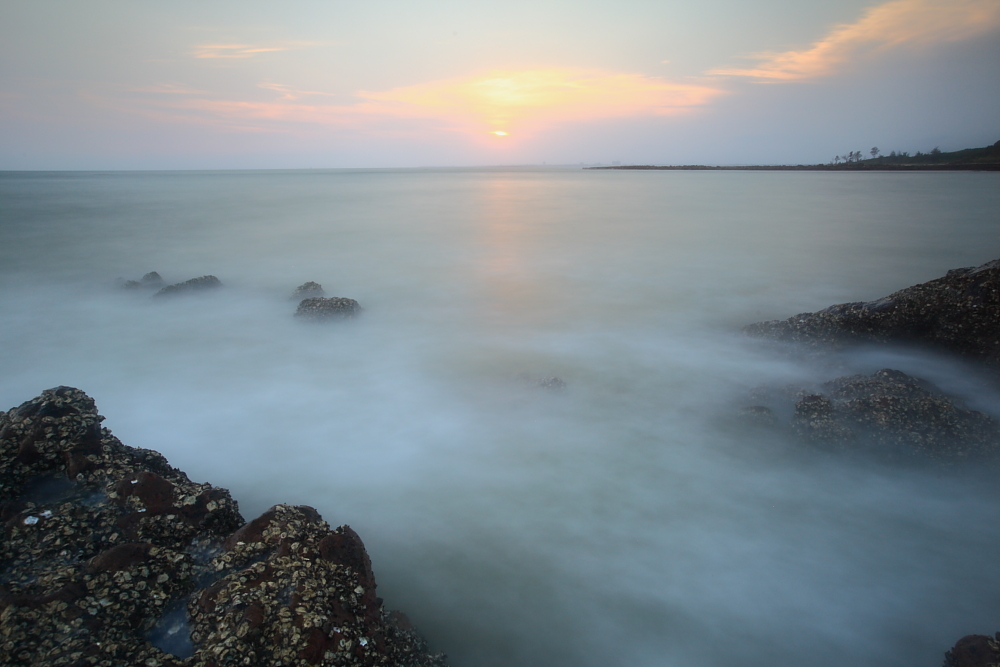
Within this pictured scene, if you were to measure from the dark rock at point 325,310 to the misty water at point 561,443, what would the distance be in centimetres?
32

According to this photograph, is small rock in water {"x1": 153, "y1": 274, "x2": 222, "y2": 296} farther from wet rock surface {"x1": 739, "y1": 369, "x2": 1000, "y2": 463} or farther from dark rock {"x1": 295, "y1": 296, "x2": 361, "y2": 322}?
wet rock surface {"x1": 739, "y1": 369, "x2": 1000, "y2": 463}

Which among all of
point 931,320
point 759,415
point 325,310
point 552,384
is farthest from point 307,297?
point 931,320

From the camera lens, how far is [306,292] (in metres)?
10.8

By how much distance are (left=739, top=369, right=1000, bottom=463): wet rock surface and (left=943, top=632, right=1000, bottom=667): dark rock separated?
235 cm

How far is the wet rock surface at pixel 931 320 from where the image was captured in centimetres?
587

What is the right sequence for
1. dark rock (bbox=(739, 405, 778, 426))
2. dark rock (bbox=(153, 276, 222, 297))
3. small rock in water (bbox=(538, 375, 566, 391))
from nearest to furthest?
dark rock (bbox=(739, 405, 778, 426))
small rock in water (bbox=(538, 375, 566, 391))
dark rock (bbox=(153, 276, 222, 297))

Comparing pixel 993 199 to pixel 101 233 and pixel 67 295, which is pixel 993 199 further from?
pixel 101 233

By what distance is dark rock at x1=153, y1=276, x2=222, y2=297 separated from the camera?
407 inches

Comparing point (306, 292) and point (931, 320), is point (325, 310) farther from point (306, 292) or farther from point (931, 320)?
point (931, 320)

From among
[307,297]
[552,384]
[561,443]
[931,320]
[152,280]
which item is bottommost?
[561,443]

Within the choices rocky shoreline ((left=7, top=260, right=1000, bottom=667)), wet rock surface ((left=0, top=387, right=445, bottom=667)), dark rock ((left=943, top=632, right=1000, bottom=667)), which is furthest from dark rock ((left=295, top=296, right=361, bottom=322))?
dark rock ((left=943, top=632, right=1000, bottom=667))

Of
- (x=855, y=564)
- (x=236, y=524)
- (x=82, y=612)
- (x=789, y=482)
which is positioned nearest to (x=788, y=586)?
(x=855, y=564)

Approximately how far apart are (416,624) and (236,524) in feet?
4.48

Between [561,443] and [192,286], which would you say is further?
[192,286]
